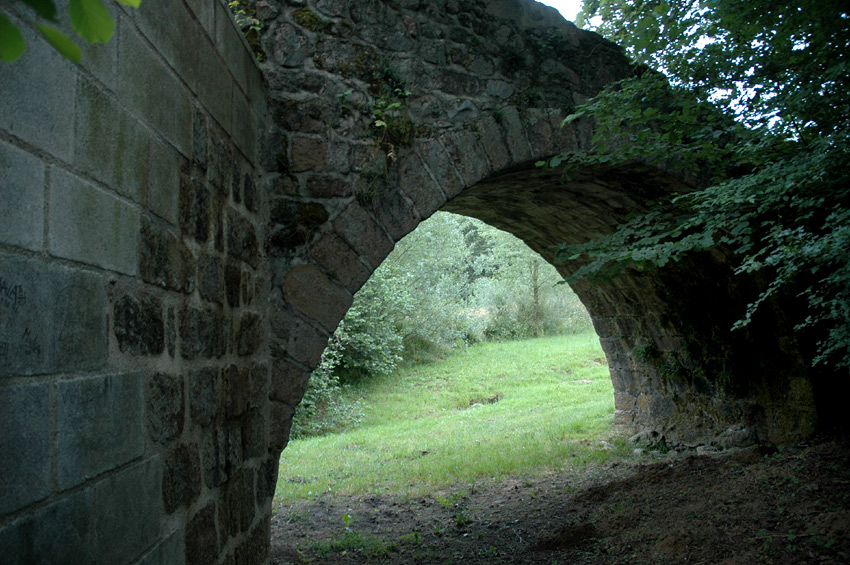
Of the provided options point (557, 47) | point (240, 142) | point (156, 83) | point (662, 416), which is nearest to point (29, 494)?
point (156, 83)

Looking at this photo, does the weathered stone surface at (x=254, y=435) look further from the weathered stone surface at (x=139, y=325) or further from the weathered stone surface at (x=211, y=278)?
the weathered stone surface at (x=139, y=325)

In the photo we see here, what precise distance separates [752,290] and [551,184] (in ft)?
6.75

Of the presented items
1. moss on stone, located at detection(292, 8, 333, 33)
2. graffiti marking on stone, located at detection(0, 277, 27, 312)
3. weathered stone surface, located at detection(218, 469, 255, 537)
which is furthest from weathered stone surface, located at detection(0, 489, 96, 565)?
moss on stone, located at detection(292, 8, 333, 33)

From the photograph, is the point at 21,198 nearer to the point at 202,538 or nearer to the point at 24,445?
the point at 24,445

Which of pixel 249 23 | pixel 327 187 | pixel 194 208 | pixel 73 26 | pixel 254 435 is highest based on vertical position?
pixel 249 23

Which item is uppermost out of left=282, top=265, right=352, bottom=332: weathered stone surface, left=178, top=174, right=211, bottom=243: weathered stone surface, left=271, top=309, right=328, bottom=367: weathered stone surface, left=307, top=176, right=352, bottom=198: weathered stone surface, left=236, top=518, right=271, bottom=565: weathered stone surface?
left=307, top=176, right=352, bottom=198: weathered stone surface

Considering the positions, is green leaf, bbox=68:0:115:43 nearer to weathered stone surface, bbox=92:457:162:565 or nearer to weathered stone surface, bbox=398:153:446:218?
weathered stone surface, bbox=92:457:162:565

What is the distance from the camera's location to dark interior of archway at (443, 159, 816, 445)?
5578 millimetres

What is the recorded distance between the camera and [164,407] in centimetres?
204

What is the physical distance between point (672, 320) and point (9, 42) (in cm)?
669

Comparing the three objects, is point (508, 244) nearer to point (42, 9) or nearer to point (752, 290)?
point (752, 290)

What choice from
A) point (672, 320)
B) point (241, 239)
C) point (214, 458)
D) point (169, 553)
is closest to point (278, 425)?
point (214, 458)

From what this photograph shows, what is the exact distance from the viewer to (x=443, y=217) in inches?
691

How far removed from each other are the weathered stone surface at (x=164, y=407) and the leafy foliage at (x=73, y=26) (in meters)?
1.34
